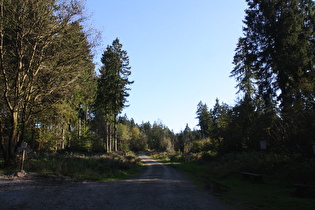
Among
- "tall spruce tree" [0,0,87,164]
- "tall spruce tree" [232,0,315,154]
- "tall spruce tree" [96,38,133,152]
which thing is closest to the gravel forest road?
"tall spruce tree" [0,0,87,164]

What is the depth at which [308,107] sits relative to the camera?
12.8 metres

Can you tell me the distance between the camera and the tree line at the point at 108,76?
13.4 metres

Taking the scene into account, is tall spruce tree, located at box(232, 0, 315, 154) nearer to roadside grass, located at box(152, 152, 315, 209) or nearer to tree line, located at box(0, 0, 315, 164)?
tree line, located at box(0, 0, 315, 164)

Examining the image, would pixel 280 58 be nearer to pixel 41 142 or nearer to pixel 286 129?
pixel 286 129

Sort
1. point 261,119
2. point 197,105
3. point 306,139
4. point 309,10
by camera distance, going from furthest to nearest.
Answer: point 197,105, point 309,10, point 261,119, point 306,139

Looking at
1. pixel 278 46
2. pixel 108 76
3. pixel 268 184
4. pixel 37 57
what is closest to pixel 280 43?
pixel 278 46

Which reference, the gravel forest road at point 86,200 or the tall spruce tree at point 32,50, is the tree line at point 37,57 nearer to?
the tall spruce tree at point 32,50

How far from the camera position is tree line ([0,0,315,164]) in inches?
526

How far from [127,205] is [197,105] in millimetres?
79130

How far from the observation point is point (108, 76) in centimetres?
3653

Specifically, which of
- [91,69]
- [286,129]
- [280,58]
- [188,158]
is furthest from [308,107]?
[188,158]

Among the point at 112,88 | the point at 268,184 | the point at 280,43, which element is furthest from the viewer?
the point at 112,88

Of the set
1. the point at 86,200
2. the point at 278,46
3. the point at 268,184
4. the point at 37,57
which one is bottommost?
the point at 268,184

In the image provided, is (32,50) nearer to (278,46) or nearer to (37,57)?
(37,57)
